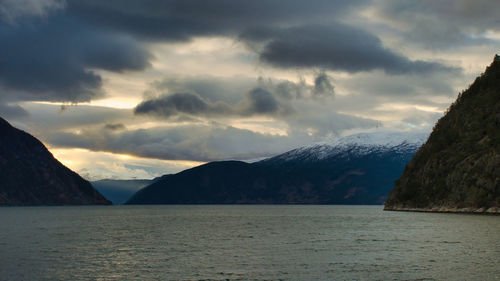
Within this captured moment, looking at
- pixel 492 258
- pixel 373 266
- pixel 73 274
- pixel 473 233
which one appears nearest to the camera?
pixel 73 274

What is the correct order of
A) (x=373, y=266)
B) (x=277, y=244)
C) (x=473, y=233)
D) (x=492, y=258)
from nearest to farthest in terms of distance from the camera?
(x=373, y=266)
(x=492, y=258)
(x=277, y=244)
(x=473, y=233)

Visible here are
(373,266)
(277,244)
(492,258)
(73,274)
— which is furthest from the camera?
(277,244)

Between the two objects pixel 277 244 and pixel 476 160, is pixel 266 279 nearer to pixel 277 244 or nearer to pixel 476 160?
pixel 277 244

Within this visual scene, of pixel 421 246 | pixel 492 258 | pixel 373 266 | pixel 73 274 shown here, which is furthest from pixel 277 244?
pixel 73 274

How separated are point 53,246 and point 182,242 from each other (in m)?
23.2

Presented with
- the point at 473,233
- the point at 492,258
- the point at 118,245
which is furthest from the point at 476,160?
the point at 118,245

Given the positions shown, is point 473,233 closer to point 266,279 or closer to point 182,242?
point 182,242

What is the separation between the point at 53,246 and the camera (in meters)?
90.6

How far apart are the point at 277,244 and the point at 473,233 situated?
43273 mm

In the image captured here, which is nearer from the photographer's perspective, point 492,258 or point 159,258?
point 492,258

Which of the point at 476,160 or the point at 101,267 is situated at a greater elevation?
the point at 476,160

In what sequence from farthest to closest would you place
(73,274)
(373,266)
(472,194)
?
(472,194), (373,266), (73,274)

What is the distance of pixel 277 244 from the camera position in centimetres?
9288

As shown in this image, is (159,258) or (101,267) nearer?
(101,267)
